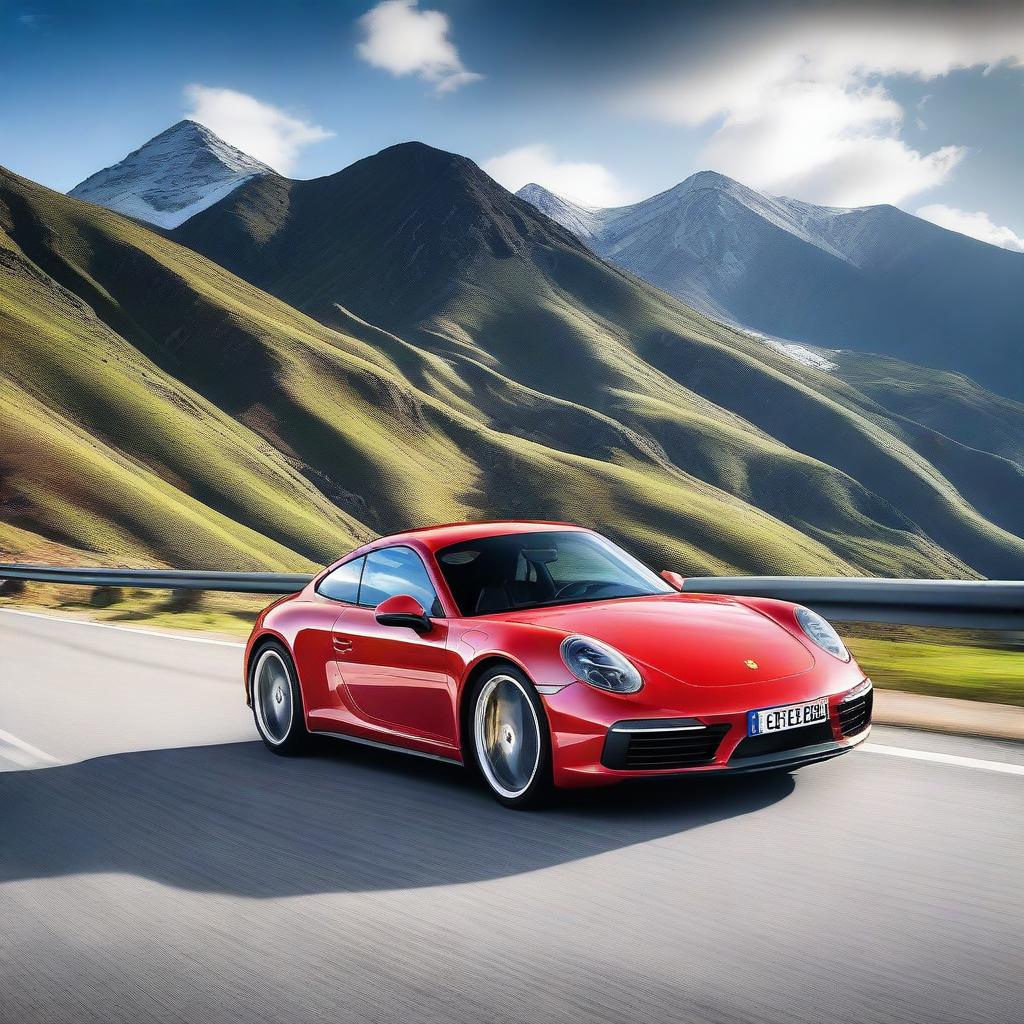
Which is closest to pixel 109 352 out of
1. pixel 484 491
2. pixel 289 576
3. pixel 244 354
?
pixel 244 354

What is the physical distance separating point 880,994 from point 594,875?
4.78 ft

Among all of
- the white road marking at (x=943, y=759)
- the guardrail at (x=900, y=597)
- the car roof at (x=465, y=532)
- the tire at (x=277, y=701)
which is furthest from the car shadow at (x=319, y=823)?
the guardrail at (x=900, y=597)

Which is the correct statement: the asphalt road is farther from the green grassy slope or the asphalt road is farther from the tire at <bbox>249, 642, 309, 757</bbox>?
the green grassy slope

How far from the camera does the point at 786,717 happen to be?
5.32 metres

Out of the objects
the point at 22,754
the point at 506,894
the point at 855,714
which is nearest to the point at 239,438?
the point at 22,754

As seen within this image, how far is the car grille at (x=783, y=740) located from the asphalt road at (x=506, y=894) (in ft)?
0.88

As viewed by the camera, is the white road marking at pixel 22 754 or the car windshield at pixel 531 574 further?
the white road marking at pixel 22 754

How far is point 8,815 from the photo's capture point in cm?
609

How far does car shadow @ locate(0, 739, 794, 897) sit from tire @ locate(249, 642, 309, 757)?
221 mm

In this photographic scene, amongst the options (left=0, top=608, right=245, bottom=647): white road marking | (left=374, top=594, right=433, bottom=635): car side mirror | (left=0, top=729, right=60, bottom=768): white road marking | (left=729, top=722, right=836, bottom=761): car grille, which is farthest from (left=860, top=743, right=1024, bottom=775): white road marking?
(left=0, top=608, right=245, bottom=647): white road marking

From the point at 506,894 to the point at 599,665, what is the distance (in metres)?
1.18

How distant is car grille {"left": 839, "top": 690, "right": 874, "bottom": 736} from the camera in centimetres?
562

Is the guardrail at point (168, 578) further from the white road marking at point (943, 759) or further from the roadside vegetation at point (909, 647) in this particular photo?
the white road marking at point (943, 759)

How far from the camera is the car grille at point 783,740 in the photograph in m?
5.24
